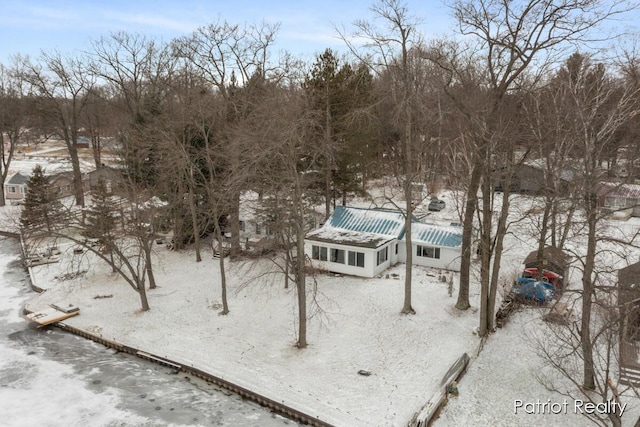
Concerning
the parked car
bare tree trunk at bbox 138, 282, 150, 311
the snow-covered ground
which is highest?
the parked car

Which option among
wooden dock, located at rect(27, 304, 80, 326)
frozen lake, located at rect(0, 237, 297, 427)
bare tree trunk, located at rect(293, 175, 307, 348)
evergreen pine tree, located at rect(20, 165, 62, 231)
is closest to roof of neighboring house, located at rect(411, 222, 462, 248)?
bare tree trunk, located at rect(293, 175, 307, 348)

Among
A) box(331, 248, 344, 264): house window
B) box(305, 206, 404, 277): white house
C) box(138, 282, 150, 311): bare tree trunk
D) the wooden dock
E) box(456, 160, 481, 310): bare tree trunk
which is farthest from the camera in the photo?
box(331, 248, 344, 264): house window

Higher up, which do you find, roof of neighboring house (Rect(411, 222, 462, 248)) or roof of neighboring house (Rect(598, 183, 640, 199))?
roof of neighboring house (Rect(598, 183, 640, 199))

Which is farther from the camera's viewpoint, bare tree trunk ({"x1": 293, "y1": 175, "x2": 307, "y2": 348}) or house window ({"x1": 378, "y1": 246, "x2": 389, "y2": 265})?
house window ({"x1": 378, "y1": 246, "x2": 389, "y2": 265})

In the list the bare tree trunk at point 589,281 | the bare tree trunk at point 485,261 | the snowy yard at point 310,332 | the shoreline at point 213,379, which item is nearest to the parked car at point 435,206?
the snowy yard at point 310,332

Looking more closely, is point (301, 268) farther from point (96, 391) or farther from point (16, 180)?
point (16, 180)

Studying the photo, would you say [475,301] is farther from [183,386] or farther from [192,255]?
[192,255]

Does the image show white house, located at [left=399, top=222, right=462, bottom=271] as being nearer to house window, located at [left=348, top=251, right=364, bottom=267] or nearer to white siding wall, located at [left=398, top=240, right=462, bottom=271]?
white siding wall, located at [left=398, top=240, right=462, bottom=271]
